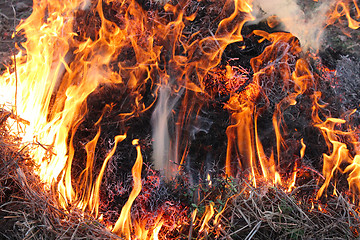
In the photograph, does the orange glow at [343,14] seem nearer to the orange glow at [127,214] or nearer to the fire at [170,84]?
the fire at [170,84]

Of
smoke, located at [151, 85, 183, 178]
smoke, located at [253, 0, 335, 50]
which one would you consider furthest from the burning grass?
smoke, located at [253, 0, 335, 50]

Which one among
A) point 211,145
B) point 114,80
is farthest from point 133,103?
point 211,145

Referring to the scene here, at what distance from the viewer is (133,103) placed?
119 inches

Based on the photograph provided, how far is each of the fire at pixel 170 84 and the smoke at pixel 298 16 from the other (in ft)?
0.33

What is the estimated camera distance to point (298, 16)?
3186mm

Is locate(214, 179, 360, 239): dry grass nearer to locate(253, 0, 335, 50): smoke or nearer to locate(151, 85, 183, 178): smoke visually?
locate(151, 85, 183, 178): smoke

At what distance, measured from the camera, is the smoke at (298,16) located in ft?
10.3

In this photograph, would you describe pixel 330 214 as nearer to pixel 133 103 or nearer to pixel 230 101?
pixel 230 101

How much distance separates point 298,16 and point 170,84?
5.08 feet

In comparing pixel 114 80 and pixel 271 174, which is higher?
pixel 114 80

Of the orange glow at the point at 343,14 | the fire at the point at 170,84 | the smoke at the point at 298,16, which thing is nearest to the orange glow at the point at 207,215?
the fire at the point at 170,84

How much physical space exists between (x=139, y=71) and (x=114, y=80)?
0.89ft

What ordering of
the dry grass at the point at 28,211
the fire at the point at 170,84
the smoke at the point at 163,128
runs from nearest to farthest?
the dry grass at the point at 28,211
the fire at the point at 170,84
the smoke at the point at 163,128

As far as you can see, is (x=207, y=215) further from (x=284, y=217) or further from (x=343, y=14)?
(x=343, y=14)
